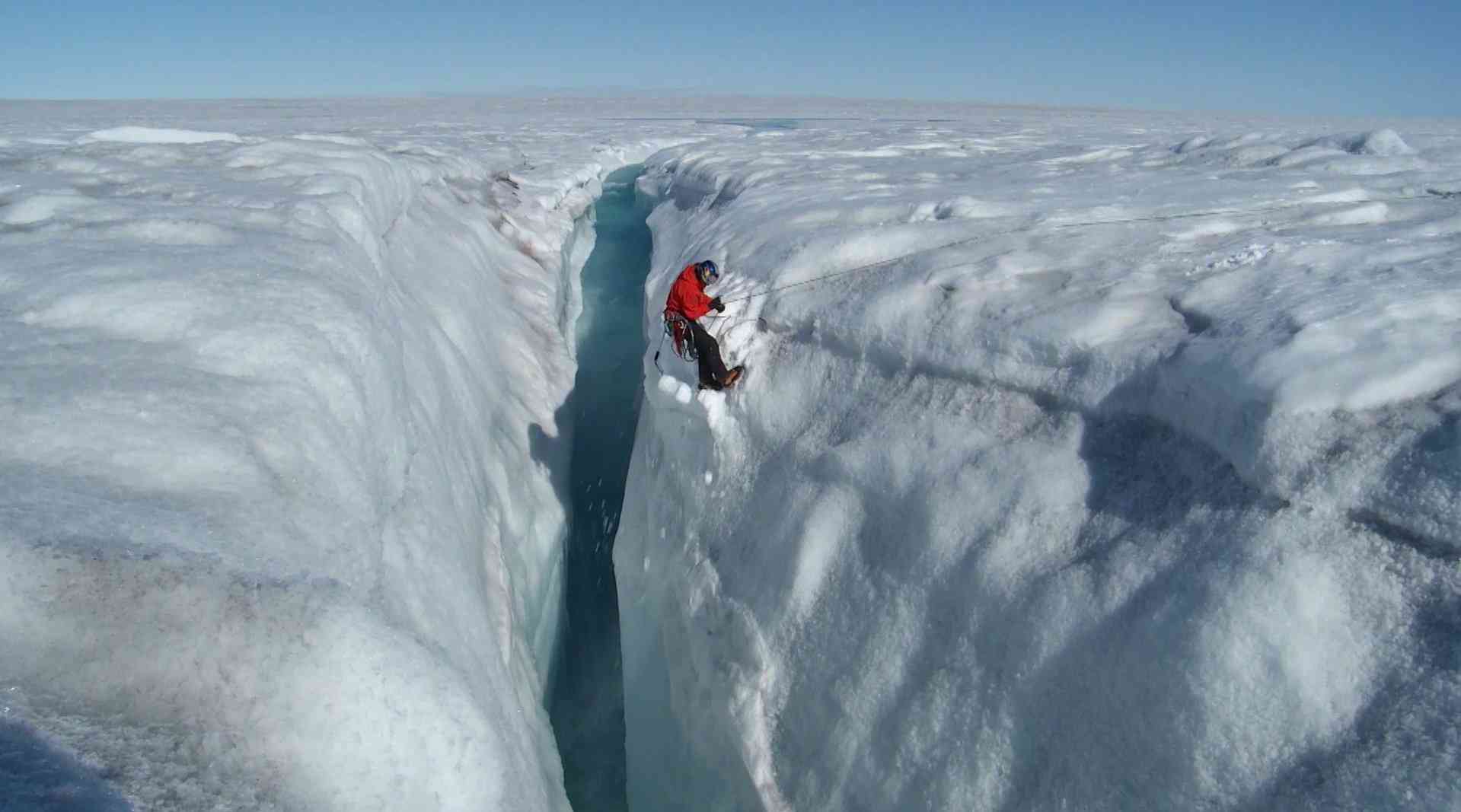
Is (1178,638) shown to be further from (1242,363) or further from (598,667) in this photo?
(598,667)

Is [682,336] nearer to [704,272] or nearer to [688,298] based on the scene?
[688,298]

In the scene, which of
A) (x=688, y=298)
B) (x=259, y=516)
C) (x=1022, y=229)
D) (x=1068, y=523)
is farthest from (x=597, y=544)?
(x=1068, y=523)

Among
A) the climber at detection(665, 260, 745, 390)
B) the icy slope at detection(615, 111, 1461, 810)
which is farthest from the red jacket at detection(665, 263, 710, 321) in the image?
the icy slope at detection(615, 111, 1461, 810)

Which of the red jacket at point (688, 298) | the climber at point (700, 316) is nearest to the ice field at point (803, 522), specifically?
the climber at point (700, 316)

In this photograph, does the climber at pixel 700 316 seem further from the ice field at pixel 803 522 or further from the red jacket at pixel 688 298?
the ice field at pixel 803 522

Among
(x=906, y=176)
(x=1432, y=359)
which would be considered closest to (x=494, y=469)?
(x=1432, y=359)
